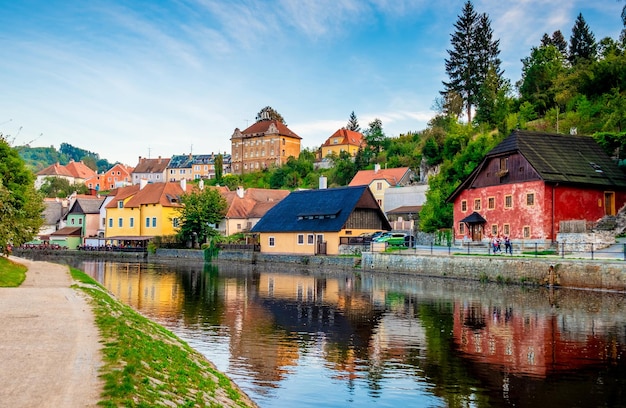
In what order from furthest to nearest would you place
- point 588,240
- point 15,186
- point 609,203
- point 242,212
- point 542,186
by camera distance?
1. point 242,212
2. point 609,203
3. point 542,186
4. point 15,186
5. point 588,240

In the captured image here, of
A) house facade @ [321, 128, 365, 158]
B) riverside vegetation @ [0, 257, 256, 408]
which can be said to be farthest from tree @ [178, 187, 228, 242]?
riverside vegetation @ [0, 257, 256, 408]

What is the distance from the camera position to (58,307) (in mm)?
17484

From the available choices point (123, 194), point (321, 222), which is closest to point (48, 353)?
point (321, 222)

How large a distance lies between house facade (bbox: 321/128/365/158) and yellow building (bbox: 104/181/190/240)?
46.6 m

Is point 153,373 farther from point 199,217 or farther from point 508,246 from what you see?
point 199,217

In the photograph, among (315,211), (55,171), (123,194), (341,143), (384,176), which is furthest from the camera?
(55,171)

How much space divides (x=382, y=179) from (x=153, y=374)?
7295 cm

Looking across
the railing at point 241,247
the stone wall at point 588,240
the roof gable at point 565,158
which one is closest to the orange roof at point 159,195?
the railing at point 241,247

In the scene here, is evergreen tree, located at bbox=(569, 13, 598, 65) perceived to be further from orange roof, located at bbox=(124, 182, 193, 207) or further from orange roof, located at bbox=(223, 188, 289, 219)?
orange roof, located at bbox=(124, 182, 193, 207)

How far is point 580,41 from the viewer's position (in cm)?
8850

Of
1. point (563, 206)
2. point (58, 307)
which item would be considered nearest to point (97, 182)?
point (563, 206)

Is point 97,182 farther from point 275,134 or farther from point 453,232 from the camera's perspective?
point 453,232

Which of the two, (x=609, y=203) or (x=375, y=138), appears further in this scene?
(x=375, y=138)

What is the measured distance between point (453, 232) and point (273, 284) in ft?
71.0
